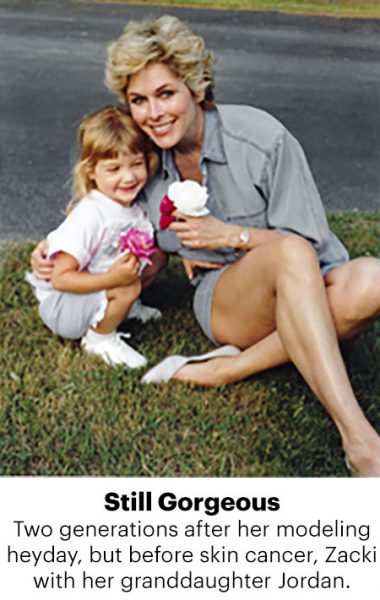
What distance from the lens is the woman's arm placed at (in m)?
2.84

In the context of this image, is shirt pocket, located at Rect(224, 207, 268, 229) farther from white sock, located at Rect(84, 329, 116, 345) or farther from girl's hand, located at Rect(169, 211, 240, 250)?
white sock, located at Rect(84, 329, 116, 345)

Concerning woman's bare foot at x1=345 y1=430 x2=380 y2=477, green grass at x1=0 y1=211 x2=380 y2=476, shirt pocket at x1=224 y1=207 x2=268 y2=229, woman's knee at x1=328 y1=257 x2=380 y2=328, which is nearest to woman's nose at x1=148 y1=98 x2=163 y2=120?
shirt pocket at x1=224 y1=207 x2=268 y2=229

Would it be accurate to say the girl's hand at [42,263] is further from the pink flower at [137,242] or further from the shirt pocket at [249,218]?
the shirt pocket at [249,218]

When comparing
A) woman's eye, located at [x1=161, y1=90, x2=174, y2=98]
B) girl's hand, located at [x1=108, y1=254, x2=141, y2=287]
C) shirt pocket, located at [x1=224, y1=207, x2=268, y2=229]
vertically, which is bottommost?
Answer: girl's hand, located at [x1=108, y1=254, x2=141, y2=287]

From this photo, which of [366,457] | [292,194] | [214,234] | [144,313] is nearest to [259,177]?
[292,194]

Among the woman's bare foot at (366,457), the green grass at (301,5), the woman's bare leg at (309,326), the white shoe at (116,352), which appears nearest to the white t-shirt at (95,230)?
the white shoe at (116,352)

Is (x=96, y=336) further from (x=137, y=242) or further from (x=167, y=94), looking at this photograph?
(x=167, y=94)

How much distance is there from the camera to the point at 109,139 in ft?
9.64

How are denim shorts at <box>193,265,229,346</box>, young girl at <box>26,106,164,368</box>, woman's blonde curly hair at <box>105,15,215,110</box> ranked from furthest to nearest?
denim shorts at <box>193,265,229,346</box>
young girl at <box>26,106,164,368</box>
woman's blonde curly hair at <box>105,15,215,110</box>

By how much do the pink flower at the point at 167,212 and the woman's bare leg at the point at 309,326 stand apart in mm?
284

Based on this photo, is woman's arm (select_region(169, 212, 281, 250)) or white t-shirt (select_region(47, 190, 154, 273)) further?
white t-shirt (select_region(47, 190, 154, 273))

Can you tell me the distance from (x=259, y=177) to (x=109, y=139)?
1.67 ft
